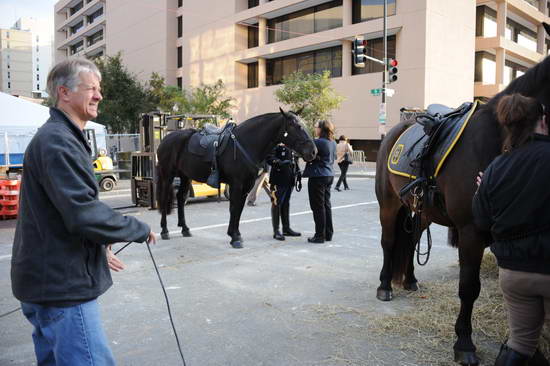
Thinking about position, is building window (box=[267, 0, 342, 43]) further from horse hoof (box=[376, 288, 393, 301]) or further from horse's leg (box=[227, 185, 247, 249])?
horse hoof (box=[376, 288, 393, 301])

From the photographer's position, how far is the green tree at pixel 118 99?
40.9 metres

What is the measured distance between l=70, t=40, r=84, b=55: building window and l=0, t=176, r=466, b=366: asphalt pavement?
239 ft

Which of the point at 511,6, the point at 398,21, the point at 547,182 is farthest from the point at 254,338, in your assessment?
the point at 511,6

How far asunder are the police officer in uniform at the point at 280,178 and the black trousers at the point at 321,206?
1.62 ft

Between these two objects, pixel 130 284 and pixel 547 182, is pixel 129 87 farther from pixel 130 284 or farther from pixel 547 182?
pixel 547 182

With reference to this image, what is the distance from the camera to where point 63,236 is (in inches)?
78.2

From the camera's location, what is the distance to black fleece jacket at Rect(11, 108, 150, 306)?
1.91 meters

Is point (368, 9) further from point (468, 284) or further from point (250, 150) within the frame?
point (468, 284)

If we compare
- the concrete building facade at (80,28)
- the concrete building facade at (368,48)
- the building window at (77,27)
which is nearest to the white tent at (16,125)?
the concrete building facade at (368,48)

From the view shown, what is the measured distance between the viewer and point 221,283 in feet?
17.6

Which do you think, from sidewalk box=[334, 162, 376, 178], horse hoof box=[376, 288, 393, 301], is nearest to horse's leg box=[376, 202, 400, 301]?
horse hoof box=[376, 288, 393, 301]

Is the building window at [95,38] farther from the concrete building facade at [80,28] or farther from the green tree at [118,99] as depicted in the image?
the green tree at [118,99]

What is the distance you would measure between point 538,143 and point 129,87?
43691mm

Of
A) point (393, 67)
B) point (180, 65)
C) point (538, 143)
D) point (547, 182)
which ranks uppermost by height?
point (180, 65)
